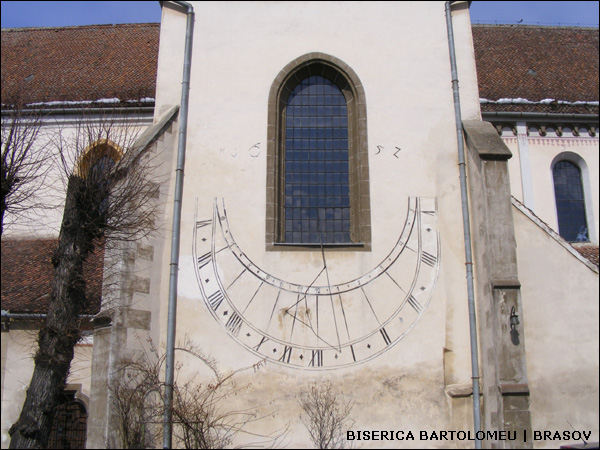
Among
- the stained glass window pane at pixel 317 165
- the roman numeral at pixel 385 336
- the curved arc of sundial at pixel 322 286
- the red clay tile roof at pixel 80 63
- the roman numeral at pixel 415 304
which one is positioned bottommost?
the roman numeral at pixel 385 336

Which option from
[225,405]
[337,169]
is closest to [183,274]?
[225,405]

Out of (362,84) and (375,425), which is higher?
(362,84)

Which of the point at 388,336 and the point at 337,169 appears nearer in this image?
the point at 388,336

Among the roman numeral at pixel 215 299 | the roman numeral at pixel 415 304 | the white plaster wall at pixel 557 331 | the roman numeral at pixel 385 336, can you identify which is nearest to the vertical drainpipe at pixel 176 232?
the roman numeral at pixel 215 299

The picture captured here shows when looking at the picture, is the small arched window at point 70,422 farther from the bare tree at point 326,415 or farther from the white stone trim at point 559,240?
the white stone trim at point 559,240

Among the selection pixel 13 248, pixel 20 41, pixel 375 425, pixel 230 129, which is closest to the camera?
pixel 375 425

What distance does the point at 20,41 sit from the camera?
20344 millimetres

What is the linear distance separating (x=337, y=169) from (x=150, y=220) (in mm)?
3333

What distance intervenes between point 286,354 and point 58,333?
3350 mm

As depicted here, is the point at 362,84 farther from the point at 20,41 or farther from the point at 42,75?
the point at 20,41

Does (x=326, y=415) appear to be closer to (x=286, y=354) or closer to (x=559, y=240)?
(x=286, y=354)

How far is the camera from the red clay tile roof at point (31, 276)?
41.3 ft

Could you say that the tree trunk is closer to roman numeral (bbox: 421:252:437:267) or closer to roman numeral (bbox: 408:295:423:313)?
roman numeral (bbox: 408:295:423:313)

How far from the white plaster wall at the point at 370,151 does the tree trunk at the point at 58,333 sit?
1.54 metres
